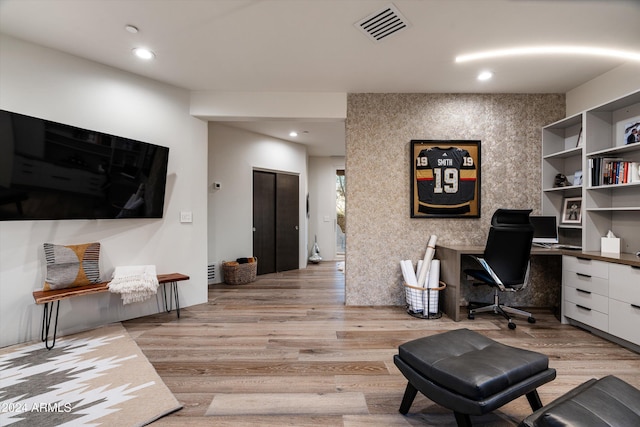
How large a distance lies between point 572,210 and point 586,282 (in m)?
1.04

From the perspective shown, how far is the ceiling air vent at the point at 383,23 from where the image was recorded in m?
2.14

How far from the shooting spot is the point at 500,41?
2.46 m

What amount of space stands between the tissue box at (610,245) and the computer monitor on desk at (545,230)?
0.46 metres

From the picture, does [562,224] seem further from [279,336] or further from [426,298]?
[279,336]

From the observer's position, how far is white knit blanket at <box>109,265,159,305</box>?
268cm

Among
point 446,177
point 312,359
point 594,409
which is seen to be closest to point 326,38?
point 446,177

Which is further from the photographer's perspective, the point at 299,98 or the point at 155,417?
the point at 299,98

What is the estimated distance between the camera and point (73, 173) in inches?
102

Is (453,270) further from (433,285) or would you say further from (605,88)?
(605,88)

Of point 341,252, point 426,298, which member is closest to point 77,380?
point 426,298

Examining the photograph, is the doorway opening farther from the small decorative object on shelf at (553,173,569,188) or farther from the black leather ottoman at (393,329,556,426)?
the black leather ottoman at (393,329,556,426)

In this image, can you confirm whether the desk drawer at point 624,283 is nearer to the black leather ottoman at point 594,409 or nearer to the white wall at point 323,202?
the black leather ottoman at point 594,409

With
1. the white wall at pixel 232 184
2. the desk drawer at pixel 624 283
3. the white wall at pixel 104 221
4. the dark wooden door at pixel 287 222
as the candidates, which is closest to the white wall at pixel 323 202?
the dark wooden door at pixel 287 222

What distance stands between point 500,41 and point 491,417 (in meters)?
2.95
